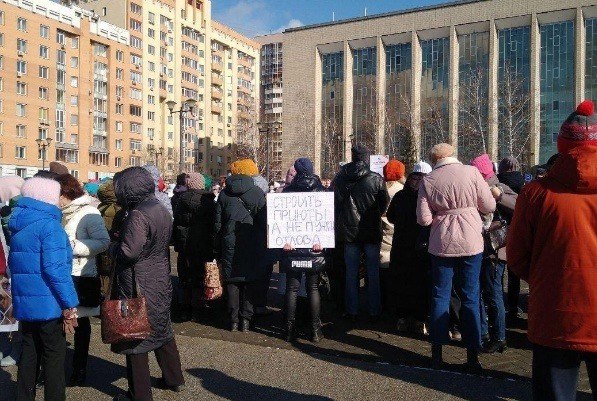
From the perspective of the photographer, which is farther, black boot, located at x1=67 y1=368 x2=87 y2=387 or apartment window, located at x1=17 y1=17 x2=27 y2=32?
apartment window, located at x1=17 y1=17 x2=27 y2=32

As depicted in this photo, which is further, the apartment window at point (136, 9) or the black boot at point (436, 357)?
the apartment window at point (136, 9)

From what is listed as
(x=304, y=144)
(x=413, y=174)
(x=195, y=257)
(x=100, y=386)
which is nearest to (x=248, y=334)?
(x=195, y=257)

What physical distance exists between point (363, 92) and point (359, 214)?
63.5m

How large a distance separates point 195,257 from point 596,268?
19.6ft

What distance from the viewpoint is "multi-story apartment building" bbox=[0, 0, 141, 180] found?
253 feet

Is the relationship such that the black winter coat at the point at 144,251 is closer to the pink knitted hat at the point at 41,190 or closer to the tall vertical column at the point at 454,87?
the pink knitted hat at the point at 41,190

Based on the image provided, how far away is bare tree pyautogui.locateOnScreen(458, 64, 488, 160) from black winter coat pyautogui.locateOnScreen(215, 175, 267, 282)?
169 feet

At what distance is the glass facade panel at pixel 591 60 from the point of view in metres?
58.0

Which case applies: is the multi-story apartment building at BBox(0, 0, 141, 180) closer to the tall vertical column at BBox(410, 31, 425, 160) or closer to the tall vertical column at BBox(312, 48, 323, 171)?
the tall vertical column at BBox(312, 48, 323, 171)

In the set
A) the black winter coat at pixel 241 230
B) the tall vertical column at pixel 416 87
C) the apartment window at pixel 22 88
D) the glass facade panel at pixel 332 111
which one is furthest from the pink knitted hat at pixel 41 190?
the apartment window at pixel 22 88

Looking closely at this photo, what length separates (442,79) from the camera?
65.6 m

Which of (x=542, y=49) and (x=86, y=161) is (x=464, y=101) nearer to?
(x=542, y=49)

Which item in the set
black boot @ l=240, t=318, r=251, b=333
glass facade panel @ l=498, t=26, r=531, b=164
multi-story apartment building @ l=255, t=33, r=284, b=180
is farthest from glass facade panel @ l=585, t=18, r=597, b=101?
multi-story apartment building @ l=255, t=33, r=284, b=180

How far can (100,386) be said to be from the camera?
580 cm
